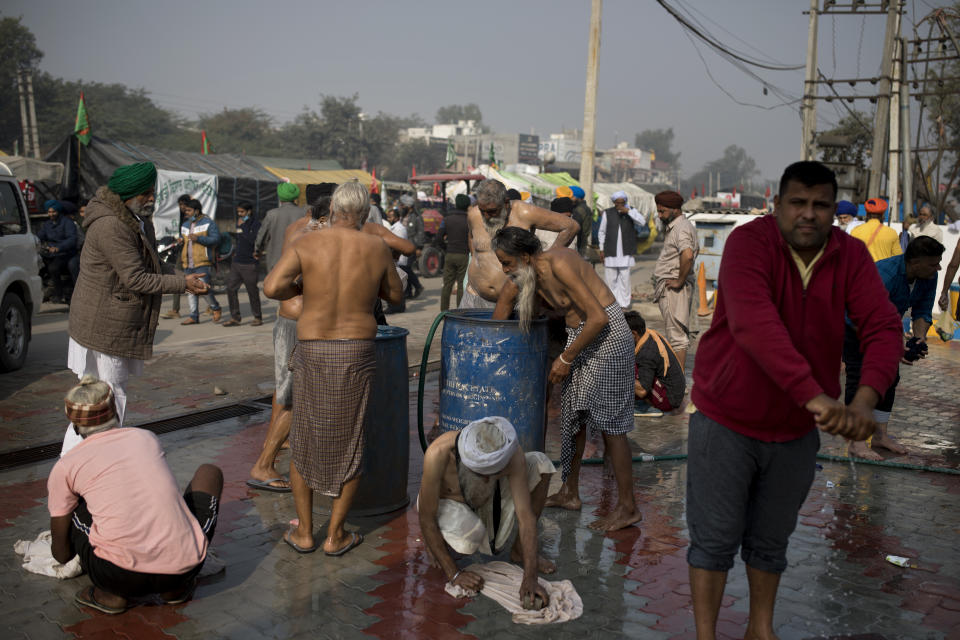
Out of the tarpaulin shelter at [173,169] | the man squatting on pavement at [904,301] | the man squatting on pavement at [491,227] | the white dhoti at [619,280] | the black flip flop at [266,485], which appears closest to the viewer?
the black flip flop at [266,485]

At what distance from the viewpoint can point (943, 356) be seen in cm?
1093

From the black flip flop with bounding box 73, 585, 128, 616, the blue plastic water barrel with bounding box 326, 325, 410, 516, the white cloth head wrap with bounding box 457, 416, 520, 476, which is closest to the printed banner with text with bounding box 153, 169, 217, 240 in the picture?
the blue plastic water barrel with bounding box 326, 325, 410, 516

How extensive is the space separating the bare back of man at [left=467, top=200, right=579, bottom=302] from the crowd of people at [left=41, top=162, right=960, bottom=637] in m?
1.41

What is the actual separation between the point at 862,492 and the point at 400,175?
80885 millimetres

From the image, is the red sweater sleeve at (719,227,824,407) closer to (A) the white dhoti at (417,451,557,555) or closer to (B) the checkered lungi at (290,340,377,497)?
(A) the white dhoti at (417,451,557,555)

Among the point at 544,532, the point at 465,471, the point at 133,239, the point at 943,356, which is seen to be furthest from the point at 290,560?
the point at 943,356

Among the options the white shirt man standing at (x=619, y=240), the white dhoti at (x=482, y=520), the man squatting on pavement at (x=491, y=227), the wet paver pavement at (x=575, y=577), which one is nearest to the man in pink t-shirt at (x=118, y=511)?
the wet paver pavement at (x=575, y=577)

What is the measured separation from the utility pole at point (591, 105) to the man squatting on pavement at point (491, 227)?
9.12 metres

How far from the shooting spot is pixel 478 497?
391 cm

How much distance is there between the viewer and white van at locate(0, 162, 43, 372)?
27.6 feet

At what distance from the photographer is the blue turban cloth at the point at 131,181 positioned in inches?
176

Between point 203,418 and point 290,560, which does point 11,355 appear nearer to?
point 203,418

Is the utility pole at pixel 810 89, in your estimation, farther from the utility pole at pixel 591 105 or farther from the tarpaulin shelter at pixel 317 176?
the tarpaulin shelter at pixel 317 176

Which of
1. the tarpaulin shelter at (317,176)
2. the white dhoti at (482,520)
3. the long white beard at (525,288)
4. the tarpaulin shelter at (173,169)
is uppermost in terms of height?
the tarpaulin shelter at (317,176)
